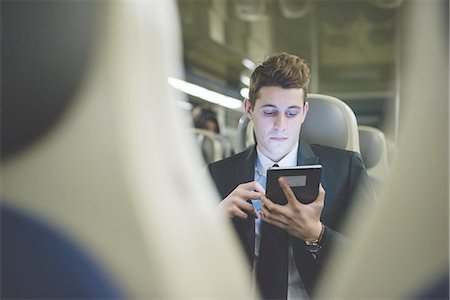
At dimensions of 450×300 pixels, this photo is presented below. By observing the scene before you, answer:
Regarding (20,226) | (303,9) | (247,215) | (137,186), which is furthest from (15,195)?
(303,9)

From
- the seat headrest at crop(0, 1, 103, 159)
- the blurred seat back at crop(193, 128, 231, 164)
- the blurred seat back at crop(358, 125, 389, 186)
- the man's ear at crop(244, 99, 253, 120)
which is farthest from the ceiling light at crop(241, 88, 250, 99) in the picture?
the seat headrest at crop(0, 1, 103, 159)

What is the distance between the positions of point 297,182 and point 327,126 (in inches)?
6.2

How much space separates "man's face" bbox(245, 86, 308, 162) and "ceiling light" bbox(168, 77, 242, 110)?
0.23 feet

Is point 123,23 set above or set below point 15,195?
above

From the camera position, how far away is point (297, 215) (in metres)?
0.84

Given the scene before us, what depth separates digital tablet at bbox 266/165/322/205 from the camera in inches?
32.5

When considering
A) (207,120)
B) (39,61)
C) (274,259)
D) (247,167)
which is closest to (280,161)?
(247,167)

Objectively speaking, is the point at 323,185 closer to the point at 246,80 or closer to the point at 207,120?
the point at 246,80

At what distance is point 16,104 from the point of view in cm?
65

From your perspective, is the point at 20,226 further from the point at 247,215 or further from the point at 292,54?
the point at 292,54

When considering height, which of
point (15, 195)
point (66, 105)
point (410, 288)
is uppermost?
point (66, 105)

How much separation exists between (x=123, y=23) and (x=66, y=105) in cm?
12

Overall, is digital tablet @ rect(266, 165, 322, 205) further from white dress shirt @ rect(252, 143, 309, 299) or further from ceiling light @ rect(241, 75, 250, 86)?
ceiling light @ rect(241, 75, 250, 86)

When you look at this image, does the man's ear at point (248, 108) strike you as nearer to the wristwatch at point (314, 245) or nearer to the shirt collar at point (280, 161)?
the shirt collar at point (280, 161)
